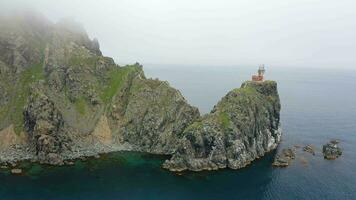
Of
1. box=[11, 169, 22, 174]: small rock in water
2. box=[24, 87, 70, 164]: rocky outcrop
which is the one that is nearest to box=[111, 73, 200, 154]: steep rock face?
box=[24, 87, 70, 164]: rocky outcrop

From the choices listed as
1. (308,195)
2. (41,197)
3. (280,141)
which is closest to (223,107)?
(280,141)

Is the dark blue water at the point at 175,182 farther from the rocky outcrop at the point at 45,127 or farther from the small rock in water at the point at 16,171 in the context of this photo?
the rocky outcrop at the point at 45,127

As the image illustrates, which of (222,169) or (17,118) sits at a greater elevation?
(17,118)

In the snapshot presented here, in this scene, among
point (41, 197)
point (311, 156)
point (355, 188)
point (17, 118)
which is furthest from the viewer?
point (17, 118)

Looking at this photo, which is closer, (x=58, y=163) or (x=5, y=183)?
(x=5, y=183)

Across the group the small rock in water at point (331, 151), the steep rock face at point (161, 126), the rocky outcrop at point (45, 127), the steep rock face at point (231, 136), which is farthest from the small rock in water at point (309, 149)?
the rocky outcrop at point (45, 127)

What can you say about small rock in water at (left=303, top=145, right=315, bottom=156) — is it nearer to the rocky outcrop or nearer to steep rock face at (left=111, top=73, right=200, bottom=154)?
steep rock face at (left=111, top=73, right=200, bottom=154)

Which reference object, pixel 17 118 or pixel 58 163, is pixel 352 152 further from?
pixel 17 118
